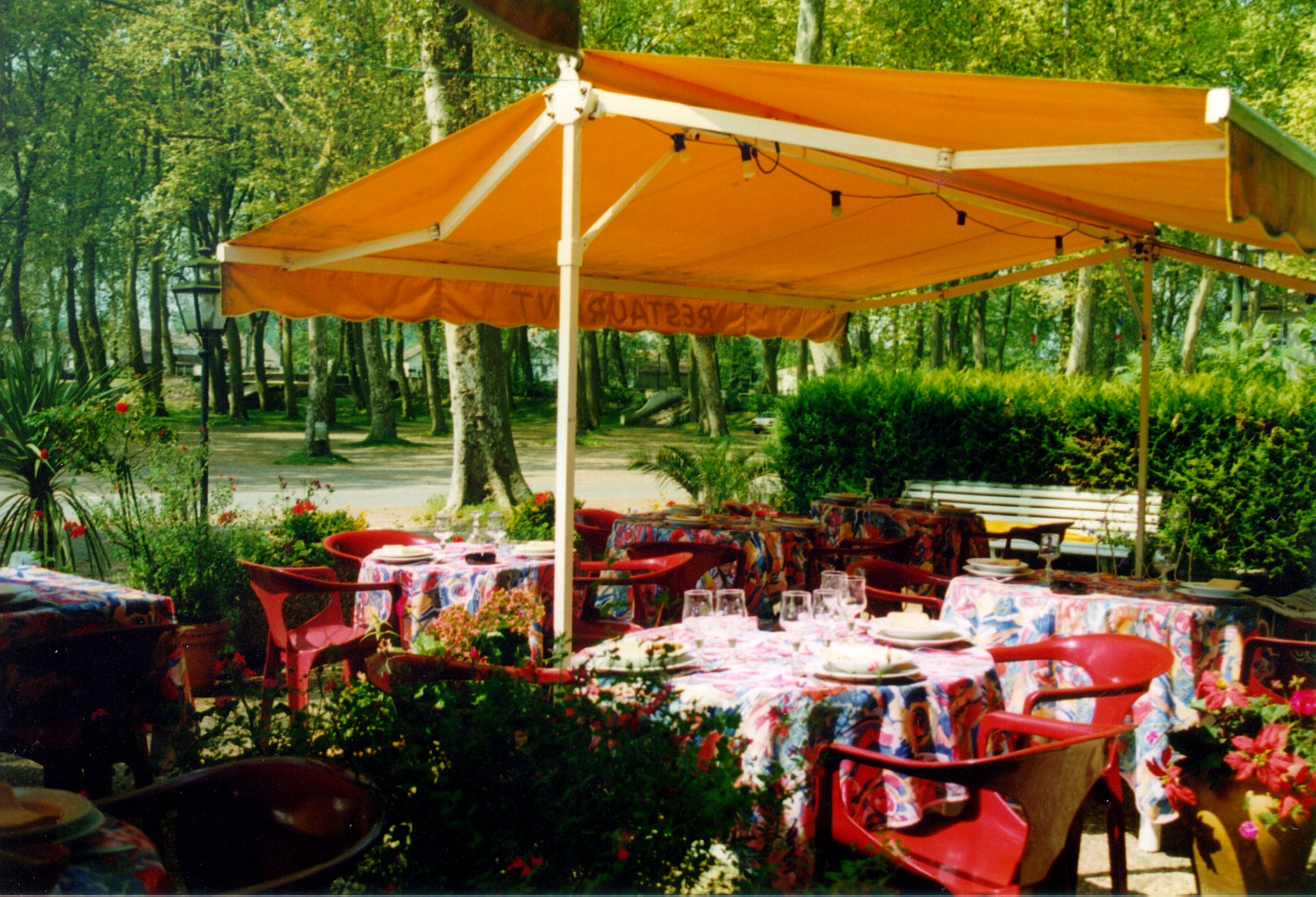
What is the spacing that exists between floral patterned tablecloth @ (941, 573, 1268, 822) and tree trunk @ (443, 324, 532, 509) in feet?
23.5

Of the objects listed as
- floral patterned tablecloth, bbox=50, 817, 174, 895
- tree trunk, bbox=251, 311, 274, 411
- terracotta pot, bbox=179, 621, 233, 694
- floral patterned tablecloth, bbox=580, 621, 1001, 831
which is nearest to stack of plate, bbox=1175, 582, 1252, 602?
floral patterned tablecloth, bbox=580, 621, 1001, 831

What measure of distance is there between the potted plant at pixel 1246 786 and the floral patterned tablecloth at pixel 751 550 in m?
3.24

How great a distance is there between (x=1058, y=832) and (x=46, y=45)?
30.6 m

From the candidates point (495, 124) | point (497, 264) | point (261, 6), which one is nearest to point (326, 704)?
point (495, 124)

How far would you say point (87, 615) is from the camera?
12.5 feet

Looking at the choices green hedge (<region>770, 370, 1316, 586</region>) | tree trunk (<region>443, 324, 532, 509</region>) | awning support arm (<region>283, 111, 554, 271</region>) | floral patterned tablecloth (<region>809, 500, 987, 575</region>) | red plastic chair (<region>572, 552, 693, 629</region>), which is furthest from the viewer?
tree trunk (<region>443, 324, 532, 509</region>)

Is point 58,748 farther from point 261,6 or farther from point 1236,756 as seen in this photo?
point 261,6

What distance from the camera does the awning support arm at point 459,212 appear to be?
13.7 ft

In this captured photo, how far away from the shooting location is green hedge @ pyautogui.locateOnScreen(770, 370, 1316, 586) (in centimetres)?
836

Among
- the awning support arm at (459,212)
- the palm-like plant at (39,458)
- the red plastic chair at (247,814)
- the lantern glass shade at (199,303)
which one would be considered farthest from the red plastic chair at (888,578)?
the lantern glass shade at (199,303)

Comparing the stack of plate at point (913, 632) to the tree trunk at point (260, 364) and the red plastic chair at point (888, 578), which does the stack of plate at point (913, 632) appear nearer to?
the red plastic chair at point (888, 578)

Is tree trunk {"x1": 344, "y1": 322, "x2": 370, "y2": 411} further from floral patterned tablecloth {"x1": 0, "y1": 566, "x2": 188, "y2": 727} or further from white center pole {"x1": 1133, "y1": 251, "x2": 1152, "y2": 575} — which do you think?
floral patterned tablecloth {"x1": 0, "y1": 566, "x2": 188, "y2": 727}

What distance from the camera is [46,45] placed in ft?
84.9

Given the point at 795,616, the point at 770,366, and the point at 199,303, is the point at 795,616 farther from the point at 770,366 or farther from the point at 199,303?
the point at 770,366
